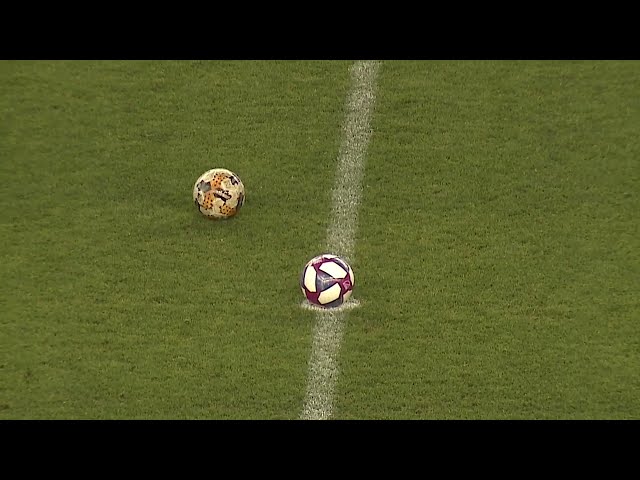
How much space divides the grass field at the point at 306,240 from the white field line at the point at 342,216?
0.10 m

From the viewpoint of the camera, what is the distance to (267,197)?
43.8 ft

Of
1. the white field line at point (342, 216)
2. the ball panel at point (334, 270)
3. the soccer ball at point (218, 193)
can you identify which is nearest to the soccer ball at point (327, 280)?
the ball panel at point (334, 270)

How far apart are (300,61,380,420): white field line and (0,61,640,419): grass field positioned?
0.10 meters

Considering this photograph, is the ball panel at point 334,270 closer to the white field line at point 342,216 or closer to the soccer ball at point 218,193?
the white field line at point 342,216

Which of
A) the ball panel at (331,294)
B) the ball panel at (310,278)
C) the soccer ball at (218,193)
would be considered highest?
the soccer ball at (218,193)

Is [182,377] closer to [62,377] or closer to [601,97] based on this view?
[62,377]

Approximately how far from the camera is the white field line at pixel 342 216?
429 inches

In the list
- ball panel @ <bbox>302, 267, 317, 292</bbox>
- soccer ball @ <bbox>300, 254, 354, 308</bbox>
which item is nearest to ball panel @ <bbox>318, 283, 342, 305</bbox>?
soccer ball @ <bbox>300, 254, 354, 308</bbox>

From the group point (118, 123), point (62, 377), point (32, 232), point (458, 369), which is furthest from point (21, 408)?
point (118, 123)

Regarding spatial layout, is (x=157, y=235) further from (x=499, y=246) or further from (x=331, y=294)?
(x=499, y=246)

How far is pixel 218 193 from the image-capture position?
502 inches

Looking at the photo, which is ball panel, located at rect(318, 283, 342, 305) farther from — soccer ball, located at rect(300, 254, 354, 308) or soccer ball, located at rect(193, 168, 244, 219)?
soccer ball, located at rect(193, 168, 244, 219)

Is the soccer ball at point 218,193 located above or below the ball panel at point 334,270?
above

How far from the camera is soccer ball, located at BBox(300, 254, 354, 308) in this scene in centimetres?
1151
